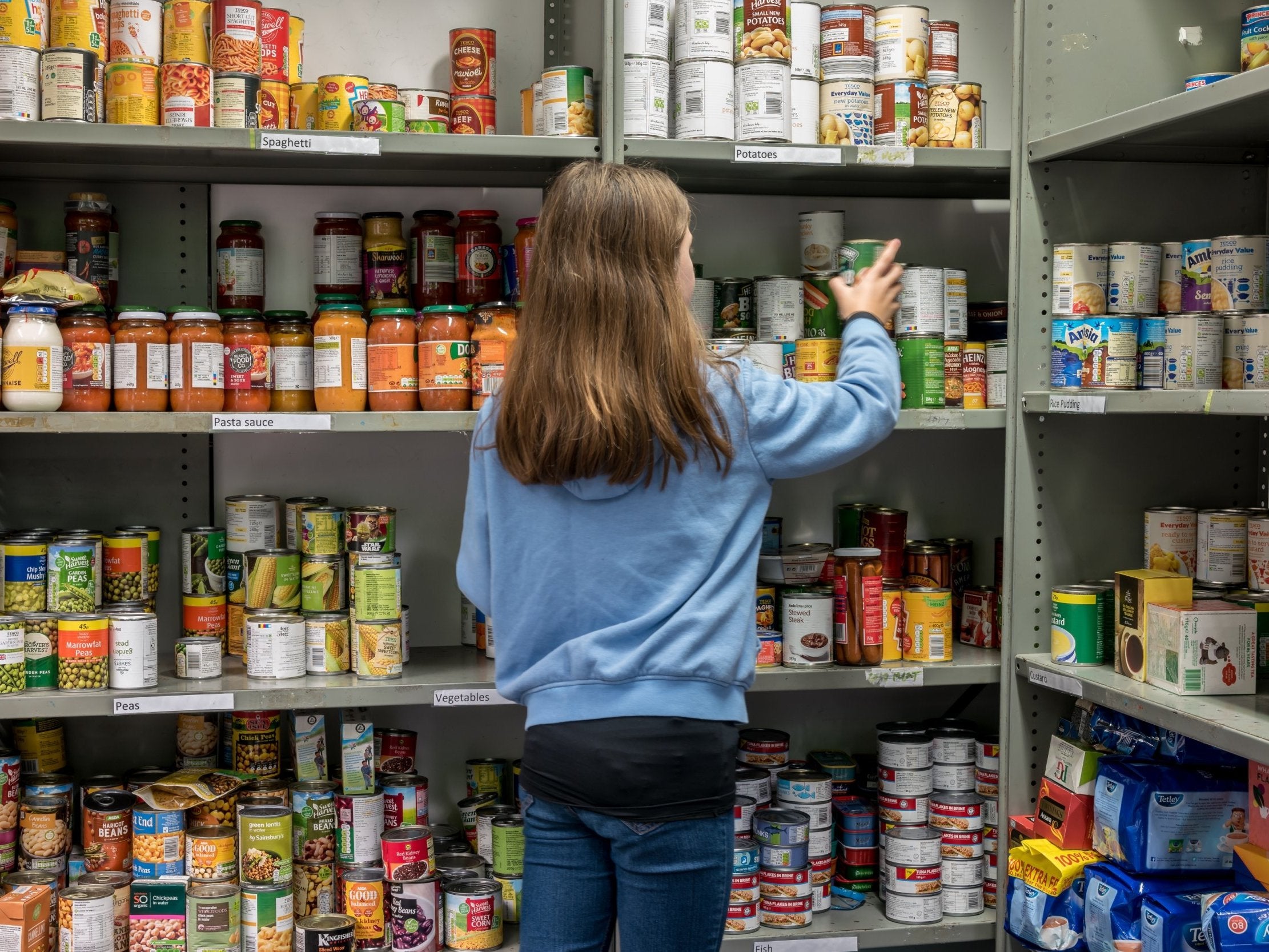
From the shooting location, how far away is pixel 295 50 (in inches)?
97.3

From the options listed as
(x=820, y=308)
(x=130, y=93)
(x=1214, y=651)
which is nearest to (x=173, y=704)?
(x=130, y=93)

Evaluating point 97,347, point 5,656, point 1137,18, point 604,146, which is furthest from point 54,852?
point 1137,18

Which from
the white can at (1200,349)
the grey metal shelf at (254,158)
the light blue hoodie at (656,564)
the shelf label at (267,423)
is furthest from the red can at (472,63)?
the white can at (1200,349)

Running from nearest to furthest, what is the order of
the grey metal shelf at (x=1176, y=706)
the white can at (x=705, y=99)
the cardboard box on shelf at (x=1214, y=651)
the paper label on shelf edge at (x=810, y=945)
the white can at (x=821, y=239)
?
1. the grey metal shelf at (x=1176, y=706)
2. the cardboard box on shelf at (x=1214, y=651)
3. the white can at (x=705, y=99)
4. the paper label on shelf edge at (x=810, y=945)
5. the white can at (x=821, y=239)

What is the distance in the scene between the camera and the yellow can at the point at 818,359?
2445 millimetres

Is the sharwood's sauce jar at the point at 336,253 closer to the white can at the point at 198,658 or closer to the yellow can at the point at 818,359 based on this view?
the white can at the point at 198,658

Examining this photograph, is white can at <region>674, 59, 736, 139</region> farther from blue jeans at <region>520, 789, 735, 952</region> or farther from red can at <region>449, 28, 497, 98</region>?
blue jeans at <region>520, 789, 735, 952</region>

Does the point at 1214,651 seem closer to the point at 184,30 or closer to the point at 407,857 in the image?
the point at 407,857

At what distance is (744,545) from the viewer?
166 centimetres

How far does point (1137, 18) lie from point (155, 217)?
205 cm

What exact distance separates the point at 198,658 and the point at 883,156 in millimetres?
1623

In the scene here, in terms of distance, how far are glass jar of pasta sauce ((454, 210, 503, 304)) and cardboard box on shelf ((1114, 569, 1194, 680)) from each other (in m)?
1.32

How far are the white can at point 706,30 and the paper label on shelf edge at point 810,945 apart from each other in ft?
5.57

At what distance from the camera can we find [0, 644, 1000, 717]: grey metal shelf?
88.9 inches
